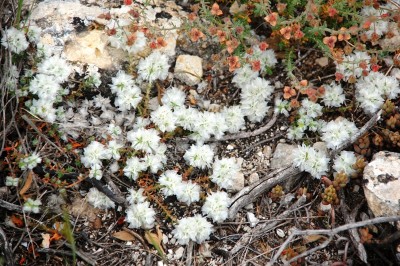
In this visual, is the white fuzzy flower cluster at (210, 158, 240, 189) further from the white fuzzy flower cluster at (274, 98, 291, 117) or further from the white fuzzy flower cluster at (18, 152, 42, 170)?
the white fuzzy flower cluster at (18, 152, 42, 170)

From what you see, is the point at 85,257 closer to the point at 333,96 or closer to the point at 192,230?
the point at 192,230

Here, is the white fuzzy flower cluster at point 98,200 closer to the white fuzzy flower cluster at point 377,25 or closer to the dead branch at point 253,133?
the dead branch at point 253,133

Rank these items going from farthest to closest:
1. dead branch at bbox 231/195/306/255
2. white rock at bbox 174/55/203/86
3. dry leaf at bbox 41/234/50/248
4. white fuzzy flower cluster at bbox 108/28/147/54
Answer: white rock at bbox 174/55/203/86 → white fuzzy flower cluster at bbox 108/28/147/54 → dead branch at bbox 231/195/306/255 → dry leaf at bbox 41/234/50/248

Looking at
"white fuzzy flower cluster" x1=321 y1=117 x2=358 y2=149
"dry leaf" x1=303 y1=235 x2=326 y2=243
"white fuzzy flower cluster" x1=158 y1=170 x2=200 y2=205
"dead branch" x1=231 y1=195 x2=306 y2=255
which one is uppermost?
"white fuzzy flower cluster" x1=321 y1=117 x2=358 y2=149

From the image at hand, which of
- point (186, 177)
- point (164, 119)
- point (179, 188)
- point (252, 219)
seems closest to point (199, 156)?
point (186, 177)

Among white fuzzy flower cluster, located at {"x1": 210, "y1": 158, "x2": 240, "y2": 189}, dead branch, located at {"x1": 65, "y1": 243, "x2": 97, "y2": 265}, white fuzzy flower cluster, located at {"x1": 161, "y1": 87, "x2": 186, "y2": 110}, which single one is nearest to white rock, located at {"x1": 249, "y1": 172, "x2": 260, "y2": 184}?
white fuzzy flower cluster, located at {"x1": 210, "y1": 158, "x2": 240, "y2": 189}

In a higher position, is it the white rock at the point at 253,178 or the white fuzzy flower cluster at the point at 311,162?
the white fuzzy flower cluster at the point at 311,162

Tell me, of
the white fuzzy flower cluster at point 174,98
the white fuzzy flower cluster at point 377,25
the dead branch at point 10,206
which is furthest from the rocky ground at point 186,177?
the white fuzzy flower cluster at point 377,25
